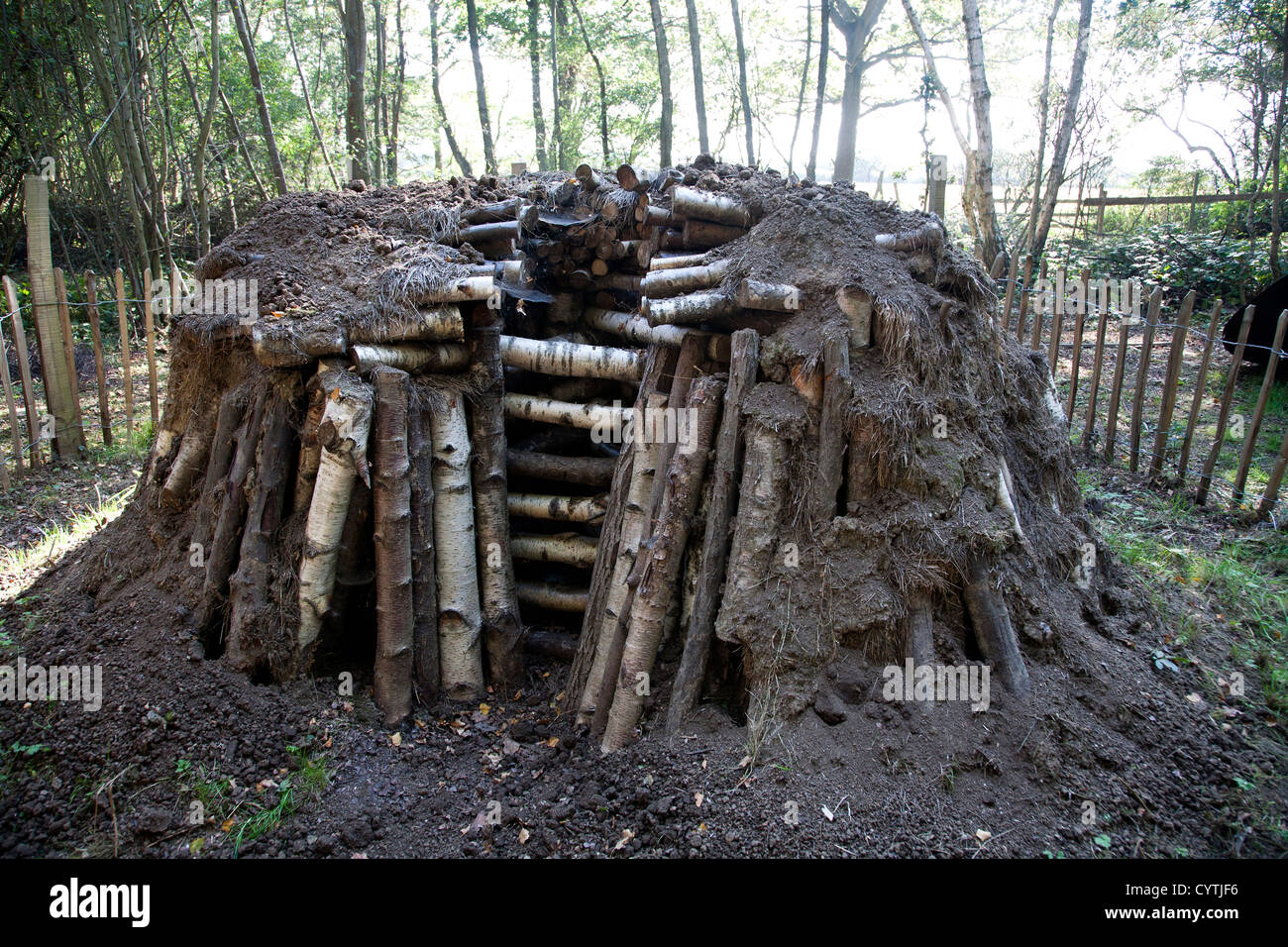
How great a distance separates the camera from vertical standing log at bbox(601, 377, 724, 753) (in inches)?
156

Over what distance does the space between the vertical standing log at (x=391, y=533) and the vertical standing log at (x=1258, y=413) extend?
20.3ft

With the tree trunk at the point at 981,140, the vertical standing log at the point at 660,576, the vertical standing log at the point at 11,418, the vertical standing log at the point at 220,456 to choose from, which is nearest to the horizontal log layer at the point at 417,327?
the vertical standing log at the point at 220,456

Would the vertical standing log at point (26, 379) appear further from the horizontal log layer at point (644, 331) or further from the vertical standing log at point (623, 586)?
the vertical standing log at point (623, 586)

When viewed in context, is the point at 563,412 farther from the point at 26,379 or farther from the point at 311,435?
the point at 26,379

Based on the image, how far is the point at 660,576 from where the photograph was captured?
3.95 metres

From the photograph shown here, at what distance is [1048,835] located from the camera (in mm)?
3160

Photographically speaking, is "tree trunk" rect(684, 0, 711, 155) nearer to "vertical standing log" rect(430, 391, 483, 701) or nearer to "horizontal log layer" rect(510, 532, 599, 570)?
"horizontal log layer" rect(510, 532, 599, 570)

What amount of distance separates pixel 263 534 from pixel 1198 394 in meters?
7.03

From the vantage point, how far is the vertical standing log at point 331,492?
4109mm

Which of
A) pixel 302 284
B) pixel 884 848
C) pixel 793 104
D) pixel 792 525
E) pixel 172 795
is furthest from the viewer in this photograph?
pixel 793 104

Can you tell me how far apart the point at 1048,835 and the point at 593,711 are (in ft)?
7.22

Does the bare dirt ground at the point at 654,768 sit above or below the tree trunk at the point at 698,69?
below

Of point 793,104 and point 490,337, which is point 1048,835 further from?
point 793,104

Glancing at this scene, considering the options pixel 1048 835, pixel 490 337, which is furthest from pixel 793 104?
pixel 1048 835
